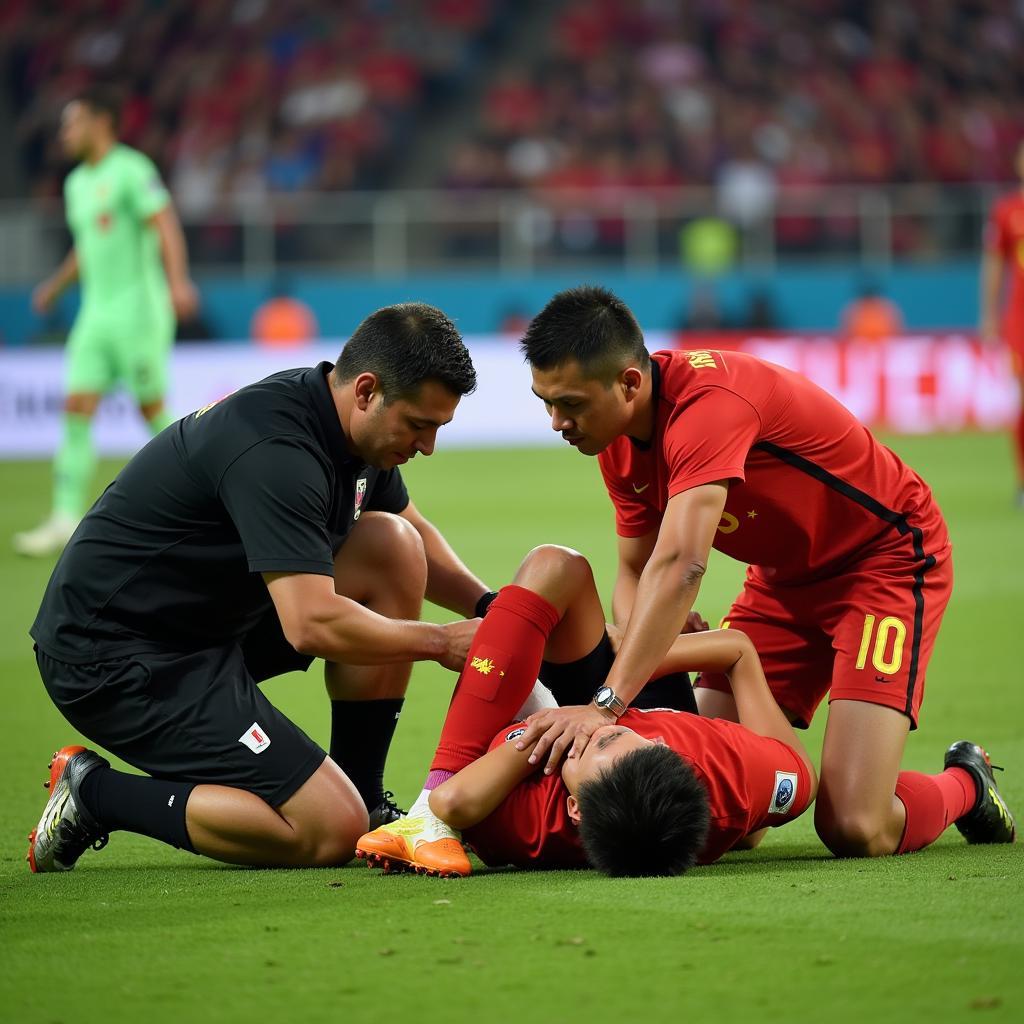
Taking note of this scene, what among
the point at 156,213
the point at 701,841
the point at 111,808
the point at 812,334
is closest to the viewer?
the point at 701,841

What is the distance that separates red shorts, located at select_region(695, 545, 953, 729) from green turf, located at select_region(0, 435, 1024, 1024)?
0.42 metres

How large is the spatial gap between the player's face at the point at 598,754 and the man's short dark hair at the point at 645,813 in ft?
0.22

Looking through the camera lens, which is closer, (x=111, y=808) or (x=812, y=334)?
(x=111, y=808)

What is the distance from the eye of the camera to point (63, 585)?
432cm

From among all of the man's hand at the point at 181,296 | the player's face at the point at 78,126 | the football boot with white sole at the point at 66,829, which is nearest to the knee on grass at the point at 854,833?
the football boot with white sole at the point at 66,829

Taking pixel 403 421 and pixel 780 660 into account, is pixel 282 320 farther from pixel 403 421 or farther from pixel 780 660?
pixel 403 421

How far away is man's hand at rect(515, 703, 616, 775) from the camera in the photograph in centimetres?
384

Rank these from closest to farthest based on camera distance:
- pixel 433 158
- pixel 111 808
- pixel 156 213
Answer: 1. pixel 111 808
2. pixel 156 213
3. pixel 433 158

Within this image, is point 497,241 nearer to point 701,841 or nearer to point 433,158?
point 433,158

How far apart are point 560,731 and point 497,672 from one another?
0.25 metres

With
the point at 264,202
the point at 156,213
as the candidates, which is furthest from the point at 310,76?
the point at 156,213

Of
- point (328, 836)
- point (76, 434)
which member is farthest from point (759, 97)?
point (328, 836)

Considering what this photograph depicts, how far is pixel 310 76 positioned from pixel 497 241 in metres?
4.89

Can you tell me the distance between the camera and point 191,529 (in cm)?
424
